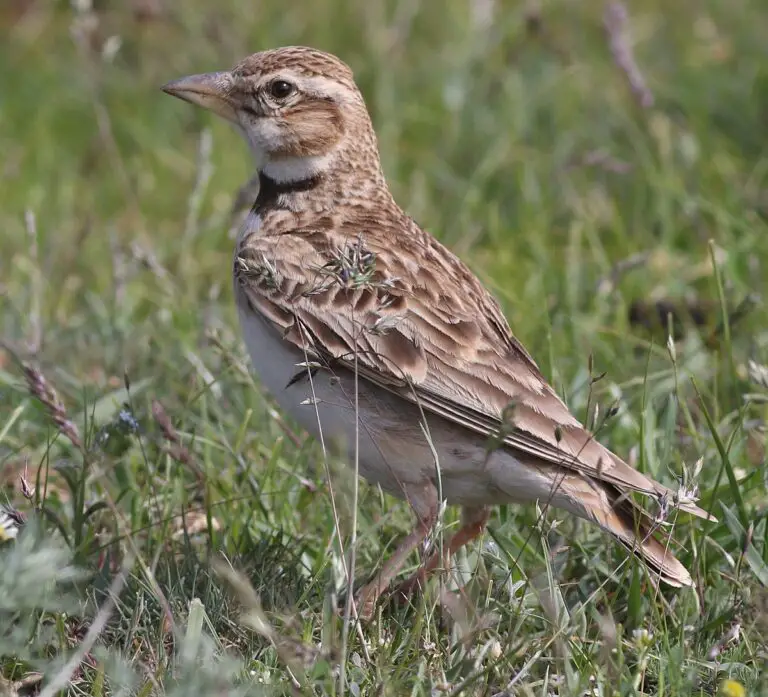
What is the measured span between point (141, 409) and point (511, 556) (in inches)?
70.1

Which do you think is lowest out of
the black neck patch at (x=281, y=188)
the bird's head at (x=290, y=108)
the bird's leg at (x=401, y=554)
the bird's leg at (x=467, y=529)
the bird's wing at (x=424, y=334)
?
the bird's leg at (x=467, y=529)

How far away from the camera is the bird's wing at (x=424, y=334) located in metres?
3.88

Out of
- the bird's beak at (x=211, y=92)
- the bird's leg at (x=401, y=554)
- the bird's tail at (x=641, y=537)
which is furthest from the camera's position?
the bird's beak at (x=211, y=92)

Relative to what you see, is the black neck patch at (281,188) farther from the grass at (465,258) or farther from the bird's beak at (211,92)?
the grass at (465,258)

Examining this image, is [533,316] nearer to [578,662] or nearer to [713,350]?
[713,350]

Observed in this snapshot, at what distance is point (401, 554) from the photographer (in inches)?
160

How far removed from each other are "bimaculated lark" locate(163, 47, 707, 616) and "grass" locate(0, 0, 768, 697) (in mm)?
184

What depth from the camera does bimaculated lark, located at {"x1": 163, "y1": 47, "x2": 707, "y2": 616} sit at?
3.88 metres

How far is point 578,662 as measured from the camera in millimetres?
3527

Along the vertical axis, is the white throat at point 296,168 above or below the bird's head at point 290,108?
below

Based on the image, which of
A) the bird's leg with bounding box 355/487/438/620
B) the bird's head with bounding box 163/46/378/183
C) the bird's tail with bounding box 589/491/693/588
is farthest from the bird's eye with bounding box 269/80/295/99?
the bird's tail with bounding box 589/491/693/588

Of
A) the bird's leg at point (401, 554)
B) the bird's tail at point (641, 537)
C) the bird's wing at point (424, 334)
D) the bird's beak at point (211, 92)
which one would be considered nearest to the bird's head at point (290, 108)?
the bird's beak at point (211, 92)

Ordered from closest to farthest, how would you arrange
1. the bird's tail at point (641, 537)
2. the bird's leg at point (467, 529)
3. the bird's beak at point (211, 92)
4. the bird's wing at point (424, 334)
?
the bird's tail at point (641, 537) < the bird's wing at point (424, 334) < the bird's leg at point (467, 529) < the bird's beak at point (211, 92)

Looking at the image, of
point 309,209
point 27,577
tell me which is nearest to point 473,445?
point 309,209
